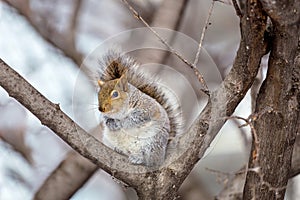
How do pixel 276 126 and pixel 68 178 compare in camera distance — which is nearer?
pixel 276 126

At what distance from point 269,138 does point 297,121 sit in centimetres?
4

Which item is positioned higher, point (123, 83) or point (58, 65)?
point (58, 65)

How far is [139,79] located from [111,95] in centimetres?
8

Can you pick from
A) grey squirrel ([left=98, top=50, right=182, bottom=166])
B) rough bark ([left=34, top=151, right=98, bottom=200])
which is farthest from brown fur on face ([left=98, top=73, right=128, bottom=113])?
rough bark ([left=34, top=151, right=98, bottom=200])

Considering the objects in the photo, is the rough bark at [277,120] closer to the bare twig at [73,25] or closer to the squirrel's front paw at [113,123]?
the squirrel's front paw at [113,123]

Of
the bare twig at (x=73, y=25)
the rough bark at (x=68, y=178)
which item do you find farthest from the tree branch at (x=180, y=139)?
the bare twig at (x=73, y=25)

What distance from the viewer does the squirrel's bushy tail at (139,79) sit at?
0.63m

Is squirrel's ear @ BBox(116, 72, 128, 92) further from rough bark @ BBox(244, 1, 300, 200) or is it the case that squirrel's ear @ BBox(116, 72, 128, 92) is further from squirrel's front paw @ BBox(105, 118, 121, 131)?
rough bark @ BBox(244, 1, 300, 200)

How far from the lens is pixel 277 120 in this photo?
1.95 feet

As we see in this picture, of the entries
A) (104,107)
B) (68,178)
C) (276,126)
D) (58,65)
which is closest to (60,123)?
(104,107)

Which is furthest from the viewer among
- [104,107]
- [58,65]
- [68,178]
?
[58,65]

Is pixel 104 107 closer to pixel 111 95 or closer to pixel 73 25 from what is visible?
pixel 111 95

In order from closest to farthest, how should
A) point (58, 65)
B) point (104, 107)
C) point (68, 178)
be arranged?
point (104, 107) < point (68, 178) < point (58, 65)

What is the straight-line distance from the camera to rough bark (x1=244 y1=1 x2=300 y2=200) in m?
0.54
